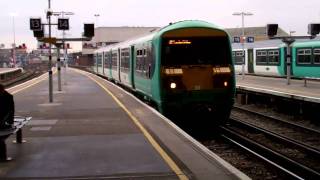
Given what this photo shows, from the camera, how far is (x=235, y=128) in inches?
758

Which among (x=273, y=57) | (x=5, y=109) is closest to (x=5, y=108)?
(x=5, y=109)

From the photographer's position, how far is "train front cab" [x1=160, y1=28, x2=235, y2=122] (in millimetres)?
15992

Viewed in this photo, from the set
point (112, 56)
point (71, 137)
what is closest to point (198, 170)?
point (71, 137)

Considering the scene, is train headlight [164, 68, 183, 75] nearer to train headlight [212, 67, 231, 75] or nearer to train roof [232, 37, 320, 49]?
train headlight [212, 67, 231, 75]

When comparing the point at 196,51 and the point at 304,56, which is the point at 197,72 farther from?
the point at 304,56

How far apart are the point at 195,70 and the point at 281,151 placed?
331 cm

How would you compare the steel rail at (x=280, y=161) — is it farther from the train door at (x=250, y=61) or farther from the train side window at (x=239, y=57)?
the train side window at (x=239, y=57)

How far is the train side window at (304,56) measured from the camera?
105 feet

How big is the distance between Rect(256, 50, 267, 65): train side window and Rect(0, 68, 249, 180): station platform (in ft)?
81.6

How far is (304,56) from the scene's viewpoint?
32719mm

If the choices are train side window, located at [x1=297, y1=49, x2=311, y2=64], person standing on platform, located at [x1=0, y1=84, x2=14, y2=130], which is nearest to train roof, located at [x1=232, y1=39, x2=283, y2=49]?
train side window, located at [x1=297, y1=49, x2=311, y2=64]

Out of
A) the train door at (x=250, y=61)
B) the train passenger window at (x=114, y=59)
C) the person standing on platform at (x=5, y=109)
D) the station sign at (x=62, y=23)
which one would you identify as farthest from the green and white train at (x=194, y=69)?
the train door at (x=250, y=61)

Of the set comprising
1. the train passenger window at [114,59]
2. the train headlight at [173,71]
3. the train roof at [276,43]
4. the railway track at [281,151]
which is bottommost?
the railway track at [281,151]

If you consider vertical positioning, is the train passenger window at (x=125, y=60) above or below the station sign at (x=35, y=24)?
below
